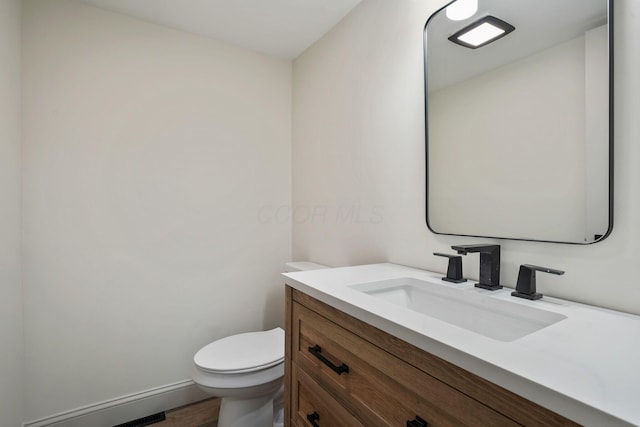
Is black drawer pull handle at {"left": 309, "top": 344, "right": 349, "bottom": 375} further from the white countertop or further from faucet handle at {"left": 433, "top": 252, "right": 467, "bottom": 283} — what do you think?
faucet handle at {"left": 433, "top": 252, "right": 467, "bottom": 283}

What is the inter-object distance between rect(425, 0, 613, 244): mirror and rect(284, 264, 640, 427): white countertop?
0.28 metres

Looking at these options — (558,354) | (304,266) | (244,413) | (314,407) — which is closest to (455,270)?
(558,354)

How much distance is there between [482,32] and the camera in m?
1.16

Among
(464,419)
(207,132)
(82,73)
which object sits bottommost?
(464,419)

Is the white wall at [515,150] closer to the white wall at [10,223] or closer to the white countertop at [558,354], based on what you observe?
the white countertop at [558,354]

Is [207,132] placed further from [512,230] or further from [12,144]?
[512,230]

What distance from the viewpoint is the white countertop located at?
43 cm

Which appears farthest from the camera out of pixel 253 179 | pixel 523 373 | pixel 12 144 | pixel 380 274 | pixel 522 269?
pixel 253 179

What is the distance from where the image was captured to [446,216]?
1.26 m

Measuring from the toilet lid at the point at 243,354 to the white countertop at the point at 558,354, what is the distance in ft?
2.78

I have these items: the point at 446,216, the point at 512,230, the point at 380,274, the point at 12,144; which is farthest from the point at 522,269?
the point at 12,144

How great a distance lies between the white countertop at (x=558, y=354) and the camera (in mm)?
433

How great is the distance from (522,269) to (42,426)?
232 cm

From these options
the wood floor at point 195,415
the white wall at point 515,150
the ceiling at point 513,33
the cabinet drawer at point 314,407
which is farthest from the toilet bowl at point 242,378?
the ceiling at point 513,33
